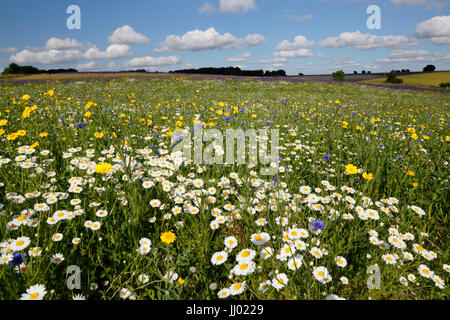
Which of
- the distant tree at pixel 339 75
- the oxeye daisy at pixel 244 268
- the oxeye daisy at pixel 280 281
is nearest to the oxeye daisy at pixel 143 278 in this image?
the oxeye daisy at pixel 244 268

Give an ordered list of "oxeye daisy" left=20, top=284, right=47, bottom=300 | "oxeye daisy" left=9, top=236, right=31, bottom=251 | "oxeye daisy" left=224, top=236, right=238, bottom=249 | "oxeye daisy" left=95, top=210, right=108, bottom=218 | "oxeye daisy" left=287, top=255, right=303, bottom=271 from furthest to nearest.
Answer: "oxeye daisy" left=95, top=210, right=108, bottom=218
"oxeye daisy" left=224, top=236, right=238, bottom=249
"oxeye daisy" left=287, top=255, right=303, bottom=271
"oxeye daisy" left=9, top=236, right=31, bottom=251
"oxeye daisy" left=20, top=284, right=47, bottom=300

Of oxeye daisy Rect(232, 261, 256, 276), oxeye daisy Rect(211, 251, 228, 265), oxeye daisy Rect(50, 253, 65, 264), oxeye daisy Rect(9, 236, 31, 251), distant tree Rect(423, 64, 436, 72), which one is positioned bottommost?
oxeye daisy Rect(211, 251, 228, 265)

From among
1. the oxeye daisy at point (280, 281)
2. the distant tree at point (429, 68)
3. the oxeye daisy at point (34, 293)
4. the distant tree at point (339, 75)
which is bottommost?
the oxeye daisy at point (280, 281)

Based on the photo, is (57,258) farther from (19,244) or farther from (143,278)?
(143,278)

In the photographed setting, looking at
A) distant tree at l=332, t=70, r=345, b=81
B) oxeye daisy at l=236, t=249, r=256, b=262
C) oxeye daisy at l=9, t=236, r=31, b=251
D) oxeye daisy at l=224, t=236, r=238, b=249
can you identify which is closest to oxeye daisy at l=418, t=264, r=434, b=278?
oxeye daisy at l=236, t=249, r=256, b=262

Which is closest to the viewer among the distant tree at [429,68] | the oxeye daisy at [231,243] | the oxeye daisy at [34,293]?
the oxeye daisy at [34,293]

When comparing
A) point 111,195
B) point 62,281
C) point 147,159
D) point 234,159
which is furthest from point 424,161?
point 62,281

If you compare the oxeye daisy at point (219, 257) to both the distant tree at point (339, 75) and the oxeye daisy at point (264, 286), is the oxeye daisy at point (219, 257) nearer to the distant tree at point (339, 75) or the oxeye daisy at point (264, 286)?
the oxeye daisy at point (264, 286)

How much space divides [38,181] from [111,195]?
90 cm

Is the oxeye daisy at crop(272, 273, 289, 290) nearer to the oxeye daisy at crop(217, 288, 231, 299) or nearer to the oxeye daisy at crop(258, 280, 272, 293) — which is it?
the oxeye daisy at crop(258, 280, 272, 293)

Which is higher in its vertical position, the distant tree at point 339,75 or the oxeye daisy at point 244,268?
the distant tree at point 339,75

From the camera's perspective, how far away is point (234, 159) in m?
3.53

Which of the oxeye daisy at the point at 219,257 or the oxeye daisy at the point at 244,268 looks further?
the oxeye daisy at the point at 219,257

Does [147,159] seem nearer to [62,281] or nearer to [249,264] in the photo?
[62,281]
